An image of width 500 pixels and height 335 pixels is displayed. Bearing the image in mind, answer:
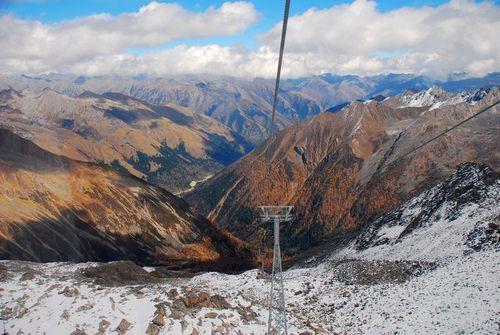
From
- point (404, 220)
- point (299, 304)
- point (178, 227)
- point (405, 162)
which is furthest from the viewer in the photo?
point (405, 162)

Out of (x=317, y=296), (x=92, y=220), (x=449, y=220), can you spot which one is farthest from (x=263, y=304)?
(x=92, y=220)

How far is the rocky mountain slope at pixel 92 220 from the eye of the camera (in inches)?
3814

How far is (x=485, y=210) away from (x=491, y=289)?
955 inches

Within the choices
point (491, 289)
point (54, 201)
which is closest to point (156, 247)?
point (54, 201)

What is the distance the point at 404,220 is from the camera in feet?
262

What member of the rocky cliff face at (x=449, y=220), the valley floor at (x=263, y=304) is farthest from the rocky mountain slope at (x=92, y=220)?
the rocky cliff face at (x=449, y=220)

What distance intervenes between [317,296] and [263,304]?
8.01 meters

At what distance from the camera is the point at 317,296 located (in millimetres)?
50781

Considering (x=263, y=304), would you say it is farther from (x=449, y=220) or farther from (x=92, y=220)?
(x=92, y=220)

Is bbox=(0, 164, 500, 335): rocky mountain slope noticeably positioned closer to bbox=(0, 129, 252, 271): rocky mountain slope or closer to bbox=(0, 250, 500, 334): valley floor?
bbox=(0, 250, 500, 334): valley floor

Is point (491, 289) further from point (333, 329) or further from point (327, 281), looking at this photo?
point (327, 281)

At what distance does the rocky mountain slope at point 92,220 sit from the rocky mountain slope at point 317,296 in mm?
44168

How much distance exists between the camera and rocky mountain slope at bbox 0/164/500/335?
3494 cm

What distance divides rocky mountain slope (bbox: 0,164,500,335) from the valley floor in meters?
0.09
